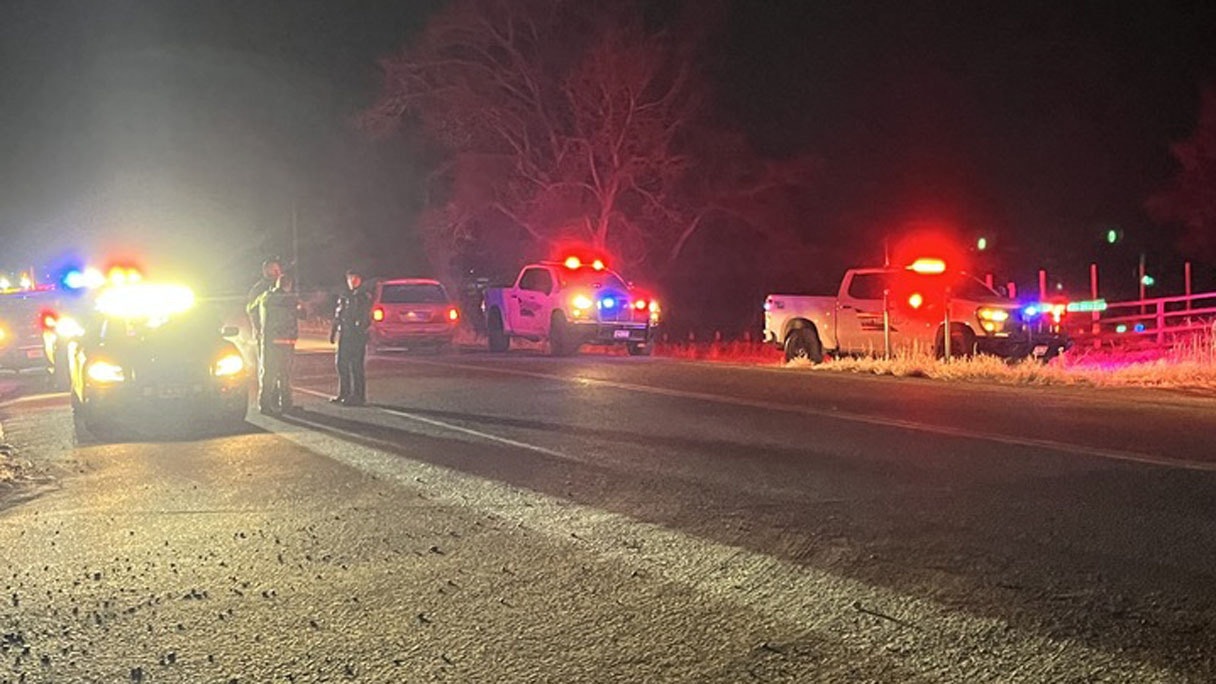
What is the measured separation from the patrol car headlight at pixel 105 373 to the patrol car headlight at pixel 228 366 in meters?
0.91

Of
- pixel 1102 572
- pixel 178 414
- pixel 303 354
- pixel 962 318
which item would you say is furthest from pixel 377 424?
pixel 303 354

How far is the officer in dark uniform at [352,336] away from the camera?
45.7 feet

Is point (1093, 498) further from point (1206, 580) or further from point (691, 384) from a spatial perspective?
point (691, 384)

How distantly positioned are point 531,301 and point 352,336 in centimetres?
984

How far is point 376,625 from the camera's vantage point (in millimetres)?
5340

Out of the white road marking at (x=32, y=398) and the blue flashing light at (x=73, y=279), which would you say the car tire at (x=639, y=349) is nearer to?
the blue flashing light at (x=73, y=279)

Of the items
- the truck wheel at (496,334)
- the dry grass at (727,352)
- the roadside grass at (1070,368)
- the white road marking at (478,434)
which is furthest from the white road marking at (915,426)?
the truck wheel at (496,334)

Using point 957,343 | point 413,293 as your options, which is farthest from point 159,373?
point 413,293

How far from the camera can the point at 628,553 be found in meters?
6.54

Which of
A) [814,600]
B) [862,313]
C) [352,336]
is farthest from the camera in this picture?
[862,313]

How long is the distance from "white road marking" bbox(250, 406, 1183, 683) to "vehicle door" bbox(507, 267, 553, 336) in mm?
14778

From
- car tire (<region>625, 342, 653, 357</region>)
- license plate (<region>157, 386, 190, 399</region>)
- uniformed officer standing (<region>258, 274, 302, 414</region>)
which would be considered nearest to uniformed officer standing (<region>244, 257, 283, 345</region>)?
uniformed officer standing (<region>258, 274, 302, 414</region>)

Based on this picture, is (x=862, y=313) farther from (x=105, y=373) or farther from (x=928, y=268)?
(x=105, y=373)

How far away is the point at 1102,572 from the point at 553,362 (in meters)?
15.3
